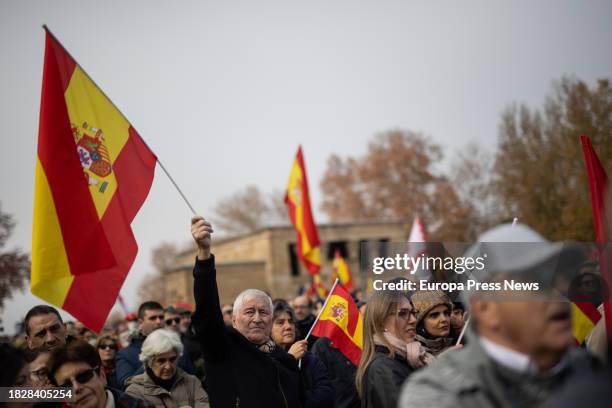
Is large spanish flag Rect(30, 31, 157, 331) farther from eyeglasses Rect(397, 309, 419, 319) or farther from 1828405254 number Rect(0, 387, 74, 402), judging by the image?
eyeglasses Rect(397, 309, 419, 319)

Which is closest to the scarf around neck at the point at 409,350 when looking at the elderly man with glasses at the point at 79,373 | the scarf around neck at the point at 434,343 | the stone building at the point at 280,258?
the scarf around neck at the point at 434,343

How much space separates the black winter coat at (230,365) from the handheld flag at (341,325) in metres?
2.31

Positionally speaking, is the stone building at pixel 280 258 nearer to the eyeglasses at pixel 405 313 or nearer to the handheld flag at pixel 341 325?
the handheld flag at pixel 341 325

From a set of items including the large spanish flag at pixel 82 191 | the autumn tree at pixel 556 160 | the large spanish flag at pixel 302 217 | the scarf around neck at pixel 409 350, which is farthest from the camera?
the autumn tree at pixel 556 160

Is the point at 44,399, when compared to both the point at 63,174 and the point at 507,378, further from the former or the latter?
the point at 507,378

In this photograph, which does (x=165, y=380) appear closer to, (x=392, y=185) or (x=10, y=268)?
(x=10, y=268)

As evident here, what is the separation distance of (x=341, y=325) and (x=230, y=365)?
278 cm

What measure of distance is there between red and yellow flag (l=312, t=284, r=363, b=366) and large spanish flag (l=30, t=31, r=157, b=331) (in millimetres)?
2731

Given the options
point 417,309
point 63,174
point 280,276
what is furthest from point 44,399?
point 280,276

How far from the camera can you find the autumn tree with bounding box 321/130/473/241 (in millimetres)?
70062

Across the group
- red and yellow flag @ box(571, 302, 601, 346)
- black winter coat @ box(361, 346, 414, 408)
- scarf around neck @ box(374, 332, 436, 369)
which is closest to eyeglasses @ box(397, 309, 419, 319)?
scarf around neck @ box(374, 332, 436, 369)

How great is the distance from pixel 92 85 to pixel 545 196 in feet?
111

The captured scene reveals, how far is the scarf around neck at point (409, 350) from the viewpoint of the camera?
4953mm

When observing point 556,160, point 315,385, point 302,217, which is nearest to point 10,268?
point 302,217
